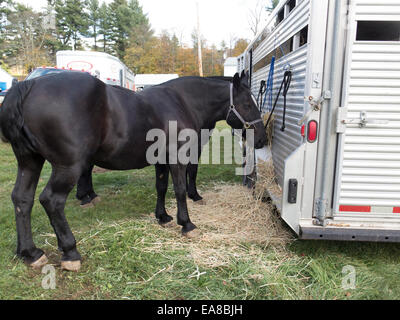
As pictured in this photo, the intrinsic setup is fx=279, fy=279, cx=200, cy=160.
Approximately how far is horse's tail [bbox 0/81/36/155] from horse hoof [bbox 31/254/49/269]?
1.11m

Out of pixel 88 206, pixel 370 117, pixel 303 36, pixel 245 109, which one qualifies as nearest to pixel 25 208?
pixel 88 206

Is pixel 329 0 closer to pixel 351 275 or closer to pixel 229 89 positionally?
pixel 229 89

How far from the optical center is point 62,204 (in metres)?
2.70

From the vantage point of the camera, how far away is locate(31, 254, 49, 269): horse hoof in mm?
2777

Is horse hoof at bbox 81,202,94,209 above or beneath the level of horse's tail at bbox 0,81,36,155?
beneath

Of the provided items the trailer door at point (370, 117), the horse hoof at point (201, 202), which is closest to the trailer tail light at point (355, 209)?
the trailer door at point (370, 117)

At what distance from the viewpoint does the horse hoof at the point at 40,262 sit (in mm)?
2777

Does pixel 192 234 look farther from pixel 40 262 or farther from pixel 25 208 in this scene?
pixel 25 208

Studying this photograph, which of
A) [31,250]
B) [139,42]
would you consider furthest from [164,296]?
[139,42]

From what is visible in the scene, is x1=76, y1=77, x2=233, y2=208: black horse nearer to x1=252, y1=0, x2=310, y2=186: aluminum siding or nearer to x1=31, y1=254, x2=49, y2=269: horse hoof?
x1=252, y1=0, x2=310, y2=186: aluminum siding

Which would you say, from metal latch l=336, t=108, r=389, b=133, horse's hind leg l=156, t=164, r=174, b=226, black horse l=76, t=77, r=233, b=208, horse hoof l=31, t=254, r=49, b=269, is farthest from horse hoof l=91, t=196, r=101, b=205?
metal latch l=336, t=108, r=389, b=133

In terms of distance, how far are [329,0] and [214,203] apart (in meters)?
3.16

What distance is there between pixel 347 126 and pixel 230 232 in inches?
72.1

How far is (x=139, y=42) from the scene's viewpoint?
40281 millimetres
